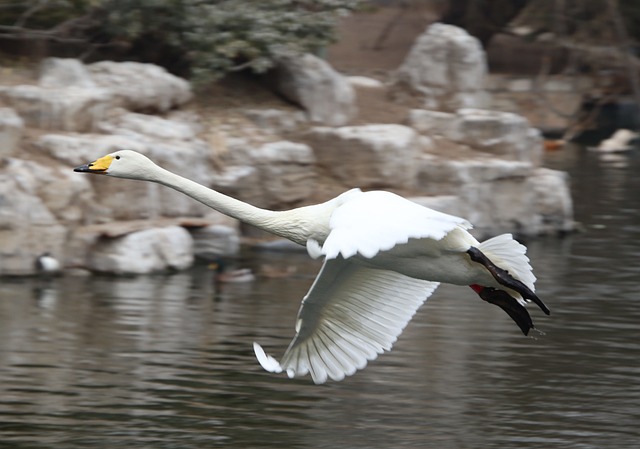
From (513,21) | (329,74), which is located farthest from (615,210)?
(513,21)

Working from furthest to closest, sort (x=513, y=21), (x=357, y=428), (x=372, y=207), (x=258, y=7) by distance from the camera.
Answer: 1. (x=513, y=21)
2. (x=258, y=7)
3. (x=357, y=428)
4. (x=372, y=207)

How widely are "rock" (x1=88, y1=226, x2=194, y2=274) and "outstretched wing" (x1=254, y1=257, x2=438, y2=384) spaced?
230 inches

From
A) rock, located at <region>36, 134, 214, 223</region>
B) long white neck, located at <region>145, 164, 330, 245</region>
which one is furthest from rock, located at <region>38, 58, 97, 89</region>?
long white neck, located at <region>145, 164, 330, 245</region>

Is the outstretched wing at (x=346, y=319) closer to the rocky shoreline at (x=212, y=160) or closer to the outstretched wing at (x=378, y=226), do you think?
the outstretched wing at (x=378, y=226)

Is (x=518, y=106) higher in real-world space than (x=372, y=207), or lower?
lower

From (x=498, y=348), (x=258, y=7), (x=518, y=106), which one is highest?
(x=258, y=7)

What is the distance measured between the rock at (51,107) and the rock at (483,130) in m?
4.91

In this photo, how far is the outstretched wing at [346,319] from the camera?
6266mm

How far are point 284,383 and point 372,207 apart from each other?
3622 millimetres

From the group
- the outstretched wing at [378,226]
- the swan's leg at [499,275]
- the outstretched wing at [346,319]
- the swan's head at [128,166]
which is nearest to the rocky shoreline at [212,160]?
the swan's head at [128,166]

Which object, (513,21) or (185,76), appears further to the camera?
(513,21)

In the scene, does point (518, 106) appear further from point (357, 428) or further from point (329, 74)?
point (357, 428)

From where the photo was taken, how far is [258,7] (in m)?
16.2

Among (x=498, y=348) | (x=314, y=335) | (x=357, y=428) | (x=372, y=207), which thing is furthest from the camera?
(x=498, y=348)
